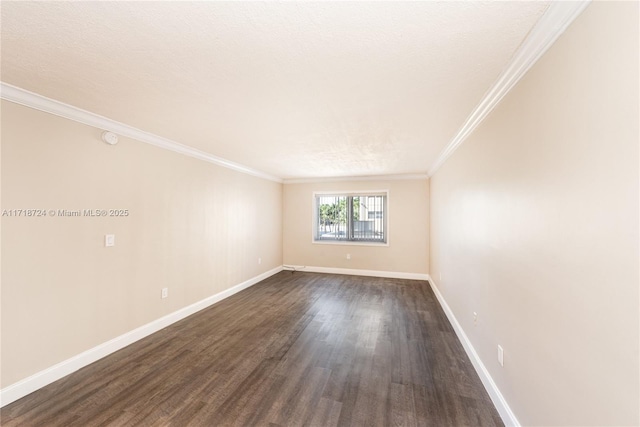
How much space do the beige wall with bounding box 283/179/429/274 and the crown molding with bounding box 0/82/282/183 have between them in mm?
2798

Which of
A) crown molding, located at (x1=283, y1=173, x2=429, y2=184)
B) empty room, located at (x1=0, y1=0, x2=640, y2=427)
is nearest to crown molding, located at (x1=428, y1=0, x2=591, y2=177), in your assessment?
empty room, located at (x1=0, y1=0, x2=640, y2=427)

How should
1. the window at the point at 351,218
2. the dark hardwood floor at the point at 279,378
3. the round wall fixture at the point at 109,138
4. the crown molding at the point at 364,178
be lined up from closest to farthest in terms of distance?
1. the dark hardwood floor at the point at 279,378
2. the round wall fixture at the point at 109,138
3. the crown molding at the point at 364,178
4. the window at the point at 351,218

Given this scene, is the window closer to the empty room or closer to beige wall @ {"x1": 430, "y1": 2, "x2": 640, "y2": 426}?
the empty room

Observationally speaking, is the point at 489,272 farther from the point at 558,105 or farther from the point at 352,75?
the point at 352,75

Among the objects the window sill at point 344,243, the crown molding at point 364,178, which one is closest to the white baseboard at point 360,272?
the window sill at point 344,243

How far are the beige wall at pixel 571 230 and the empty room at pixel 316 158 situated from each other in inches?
0.4

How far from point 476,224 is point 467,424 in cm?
151

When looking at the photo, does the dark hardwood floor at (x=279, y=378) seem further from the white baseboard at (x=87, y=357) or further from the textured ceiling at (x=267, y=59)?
the textured ceiling at (x=267, y=59)

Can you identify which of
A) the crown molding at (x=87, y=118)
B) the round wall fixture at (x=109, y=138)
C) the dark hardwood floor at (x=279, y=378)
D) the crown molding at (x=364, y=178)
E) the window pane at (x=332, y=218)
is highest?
the crown molding at (x=364, y=178)

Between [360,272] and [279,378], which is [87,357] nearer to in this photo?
[279,378]

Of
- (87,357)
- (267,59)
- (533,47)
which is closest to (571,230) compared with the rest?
(533,47)

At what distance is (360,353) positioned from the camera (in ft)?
8.40

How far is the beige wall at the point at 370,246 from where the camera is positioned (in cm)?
544

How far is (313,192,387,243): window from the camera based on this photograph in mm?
5895
